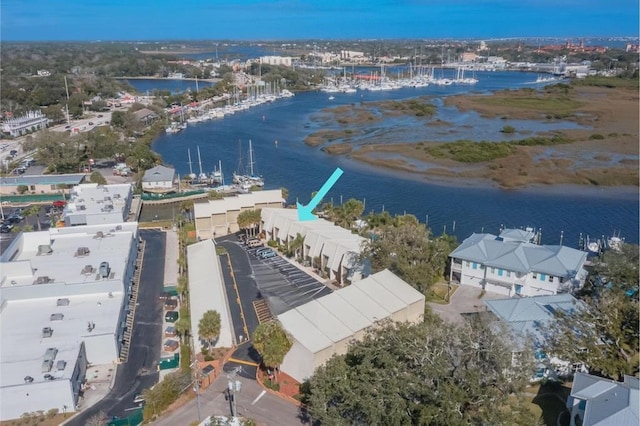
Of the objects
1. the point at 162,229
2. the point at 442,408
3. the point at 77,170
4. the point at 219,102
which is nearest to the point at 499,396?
the point at 442,408

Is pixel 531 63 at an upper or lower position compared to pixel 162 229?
upper

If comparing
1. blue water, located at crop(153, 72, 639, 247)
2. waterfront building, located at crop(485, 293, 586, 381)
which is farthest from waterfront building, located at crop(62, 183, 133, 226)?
waterfront building, located at crop(485, 293, 586, 381)

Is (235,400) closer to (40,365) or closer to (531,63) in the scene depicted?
(40,365)

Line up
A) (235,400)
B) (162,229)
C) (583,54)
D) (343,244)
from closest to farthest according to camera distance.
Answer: (235,400)
(343,244)
(162,229)
(583,54)

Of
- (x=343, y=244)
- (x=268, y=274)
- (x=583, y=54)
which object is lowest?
A: (x=268, y=274)

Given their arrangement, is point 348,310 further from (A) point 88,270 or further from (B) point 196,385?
(A) point 88,270

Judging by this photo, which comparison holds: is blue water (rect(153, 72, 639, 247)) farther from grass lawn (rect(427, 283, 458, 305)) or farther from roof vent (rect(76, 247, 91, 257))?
roof vent (rect(76, 247, 91, 257))

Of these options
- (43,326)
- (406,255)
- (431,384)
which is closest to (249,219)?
(406,255)
